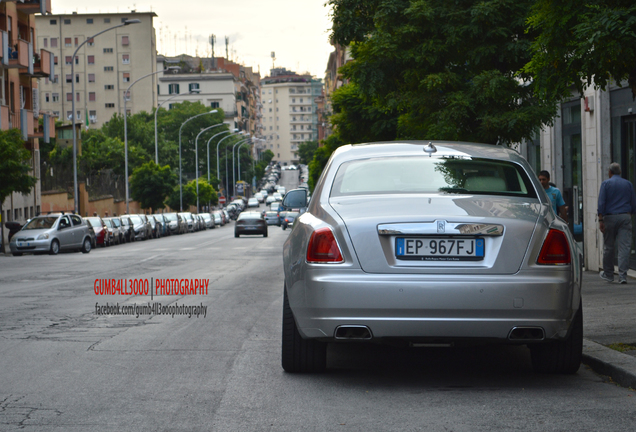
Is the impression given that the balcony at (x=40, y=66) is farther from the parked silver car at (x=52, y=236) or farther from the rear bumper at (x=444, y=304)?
the rear bumper at (x=444, y=304)

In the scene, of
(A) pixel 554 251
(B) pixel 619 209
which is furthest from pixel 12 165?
(A) pixel 554 251

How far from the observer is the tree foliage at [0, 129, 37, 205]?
105ft

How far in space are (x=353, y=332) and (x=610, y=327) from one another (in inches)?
150

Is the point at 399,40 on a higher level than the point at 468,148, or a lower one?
higher

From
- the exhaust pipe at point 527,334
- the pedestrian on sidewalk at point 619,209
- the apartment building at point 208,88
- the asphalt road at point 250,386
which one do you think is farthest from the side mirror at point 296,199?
the apartment building at point 208,88

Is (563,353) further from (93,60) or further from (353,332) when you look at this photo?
(93,60)

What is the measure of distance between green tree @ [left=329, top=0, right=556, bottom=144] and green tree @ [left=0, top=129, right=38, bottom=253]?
20005 millimetres

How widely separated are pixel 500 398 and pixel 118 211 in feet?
224

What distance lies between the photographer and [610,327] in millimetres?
8484

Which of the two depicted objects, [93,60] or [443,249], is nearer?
[443,249]

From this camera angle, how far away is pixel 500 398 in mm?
5676

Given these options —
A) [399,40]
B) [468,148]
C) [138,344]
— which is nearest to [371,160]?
[468,148]

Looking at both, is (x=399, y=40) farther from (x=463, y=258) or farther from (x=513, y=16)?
(x=463, y=258)

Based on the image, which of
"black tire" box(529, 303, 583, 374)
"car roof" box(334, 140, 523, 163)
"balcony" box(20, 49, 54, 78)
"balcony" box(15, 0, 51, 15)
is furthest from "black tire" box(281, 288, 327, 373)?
"balcony" box(20, 49, 54, 78)
